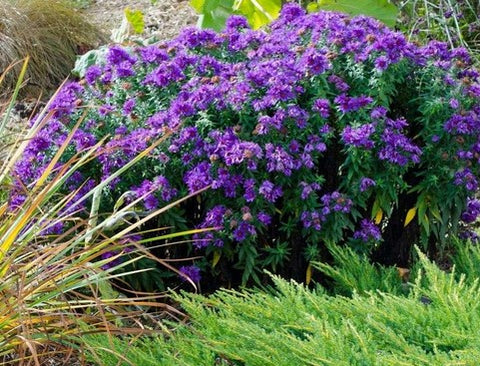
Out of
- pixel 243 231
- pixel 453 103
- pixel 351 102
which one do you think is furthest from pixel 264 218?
pixel 453 103

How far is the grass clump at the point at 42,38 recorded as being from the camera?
7477 millimetres

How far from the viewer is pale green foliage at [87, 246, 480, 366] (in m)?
2.20

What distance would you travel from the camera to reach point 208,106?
357 centimetres

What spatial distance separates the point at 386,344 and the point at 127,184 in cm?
158

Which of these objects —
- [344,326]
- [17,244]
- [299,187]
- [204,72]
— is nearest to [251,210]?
[299,187]

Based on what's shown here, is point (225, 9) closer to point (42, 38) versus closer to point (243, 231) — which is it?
point (243, 231)

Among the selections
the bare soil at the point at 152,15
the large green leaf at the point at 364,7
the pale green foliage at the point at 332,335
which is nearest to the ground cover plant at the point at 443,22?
the large green leaf at the point at 364,7

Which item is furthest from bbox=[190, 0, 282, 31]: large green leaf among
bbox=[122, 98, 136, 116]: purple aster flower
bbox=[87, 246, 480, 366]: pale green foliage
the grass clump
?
bbox=[87, 246, 480, 366]: pale green foliage

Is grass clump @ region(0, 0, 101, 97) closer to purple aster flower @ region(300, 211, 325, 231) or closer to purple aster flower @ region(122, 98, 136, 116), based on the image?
purple aster flower @ region(122, 98, 136, 116)

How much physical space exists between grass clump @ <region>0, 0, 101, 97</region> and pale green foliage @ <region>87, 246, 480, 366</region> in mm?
4909

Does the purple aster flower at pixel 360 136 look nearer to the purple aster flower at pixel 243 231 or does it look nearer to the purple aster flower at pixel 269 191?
the purple aster flower at pixel 269 191

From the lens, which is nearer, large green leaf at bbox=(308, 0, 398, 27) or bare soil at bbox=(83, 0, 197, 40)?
large green leaf at bbox=(308, 0, 398, 27)

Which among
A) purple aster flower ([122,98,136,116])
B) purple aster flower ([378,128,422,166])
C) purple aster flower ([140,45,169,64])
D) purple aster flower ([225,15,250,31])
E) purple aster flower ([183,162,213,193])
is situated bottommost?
purple aster flower ([183,162,213,193])

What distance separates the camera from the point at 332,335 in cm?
228
